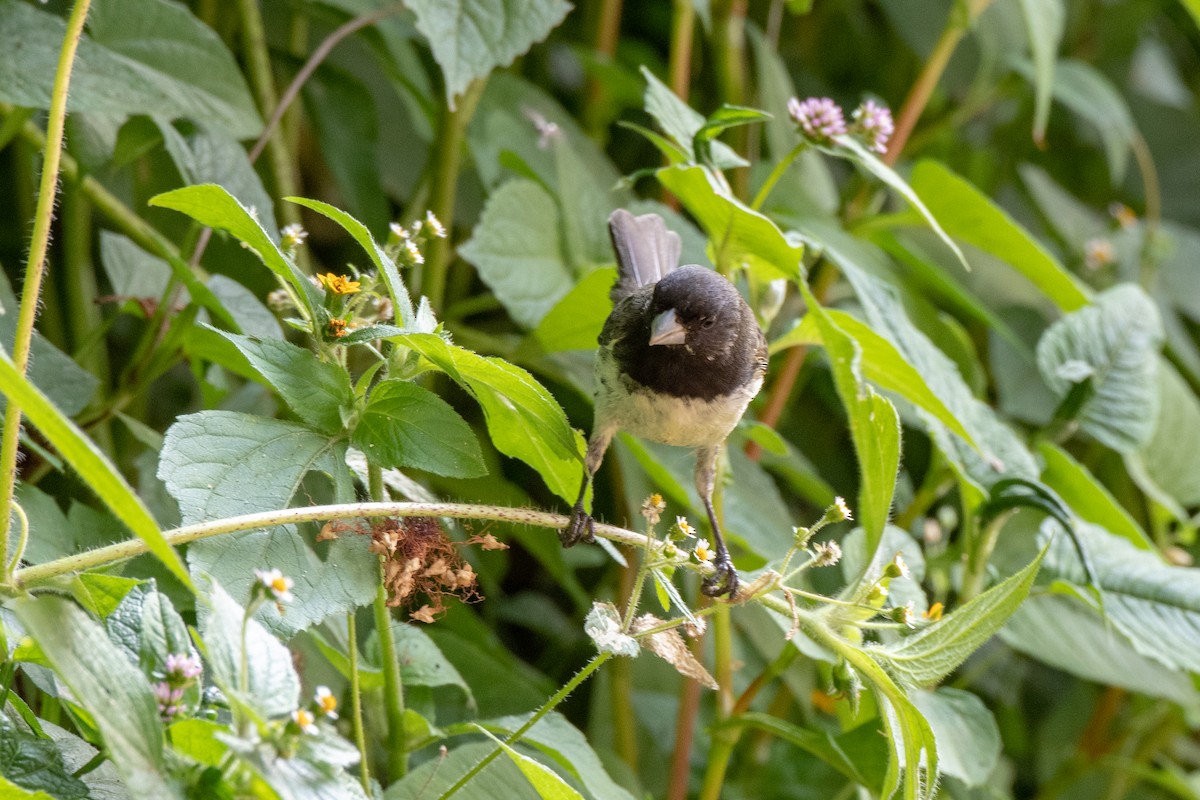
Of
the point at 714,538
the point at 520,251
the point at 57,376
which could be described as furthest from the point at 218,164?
the point at 714,538

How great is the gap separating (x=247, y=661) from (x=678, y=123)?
99 cm

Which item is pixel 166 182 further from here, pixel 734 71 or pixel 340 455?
pixel 734 71

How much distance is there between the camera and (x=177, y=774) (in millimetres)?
951

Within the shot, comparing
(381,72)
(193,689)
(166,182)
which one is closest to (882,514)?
(193,689)

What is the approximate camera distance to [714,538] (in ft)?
5.78

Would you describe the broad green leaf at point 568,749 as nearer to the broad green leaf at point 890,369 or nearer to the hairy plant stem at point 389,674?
the hairy plant stem at point 389,674

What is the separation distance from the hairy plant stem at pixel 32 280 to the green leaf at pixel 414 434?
0.32 meters

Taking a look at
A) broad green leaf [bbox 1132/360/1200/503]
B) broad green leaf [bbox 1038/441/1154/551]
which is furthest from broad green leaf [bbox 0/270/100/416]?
broad green leaf [bbox 1132/360/1200/503]

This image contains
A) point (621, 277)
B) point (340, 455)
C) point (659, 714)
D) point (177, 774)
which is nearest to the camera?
point (177, 774)

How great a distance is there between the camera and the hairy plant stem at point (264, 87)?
6.97 feet

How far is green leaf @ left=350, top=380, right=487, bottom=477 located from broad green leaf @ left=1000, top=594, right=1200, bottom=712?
0.98 metres

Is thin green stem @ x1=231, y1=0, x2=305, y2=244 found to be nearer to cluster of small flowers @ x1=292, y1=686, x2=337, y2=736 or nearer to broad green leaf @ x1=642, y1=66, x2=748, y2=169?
broad green leaf @ x1=642, y1=66, x2=748, y2=169

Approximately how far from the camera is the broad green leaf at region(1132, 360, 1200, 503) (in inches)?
94.5

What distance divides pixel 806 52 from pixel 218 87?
2.07 meters
